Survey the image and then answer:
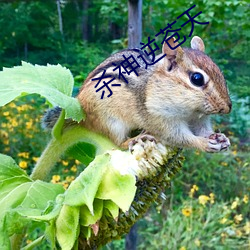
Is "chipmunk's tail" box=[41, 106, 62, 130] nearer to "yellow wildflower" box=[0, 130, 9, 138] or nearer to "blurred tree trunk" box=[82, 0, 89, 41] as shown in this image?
"yellow wildflower" box=[0, 130, 9, 138]

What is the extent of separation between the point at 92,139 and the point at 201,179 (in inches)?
86.1

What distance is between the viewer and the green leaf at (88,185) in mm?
453

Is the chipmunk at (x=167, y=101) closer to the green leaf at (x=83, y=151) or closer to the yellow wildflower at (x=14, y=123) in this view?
the green leaf at (x=83, y=151)

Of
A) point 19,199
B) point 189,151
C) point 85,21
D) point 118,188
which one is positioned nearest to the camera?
point 118,188

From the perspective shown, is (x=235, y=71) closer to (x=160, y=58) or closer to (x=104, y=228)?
(x=160, y=58)

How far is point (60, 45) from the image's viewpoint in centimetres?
345

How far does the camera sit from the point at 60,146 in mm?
606

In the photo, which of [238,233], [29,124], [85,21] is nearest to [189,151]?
[238,233]

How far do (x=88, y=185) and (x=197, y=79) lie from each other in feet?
0.83

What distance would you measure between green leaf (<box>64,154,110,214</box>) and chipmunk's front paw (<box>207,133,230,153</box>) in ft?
0.52

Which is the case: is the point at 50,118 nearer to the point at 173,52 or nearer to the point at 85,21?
the point at 173,52

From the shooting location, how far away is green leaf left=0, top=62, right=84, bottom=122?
547 mm

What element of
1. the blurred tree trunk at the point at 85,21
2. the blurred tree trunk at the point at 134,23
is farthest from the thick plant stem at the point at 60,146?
the blurred tree trunk at the point at 85,21

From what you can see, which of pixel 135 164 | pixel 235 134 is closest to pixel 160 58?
pixel 135 164
